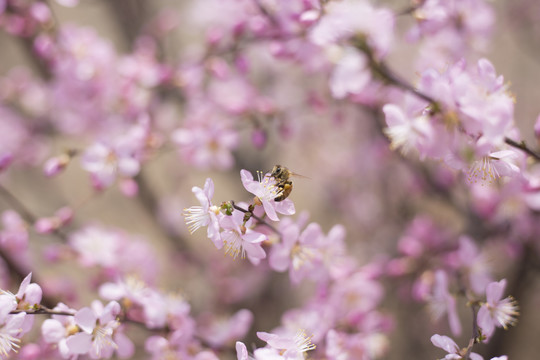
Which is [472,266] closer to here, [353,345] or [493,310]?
[493,310]

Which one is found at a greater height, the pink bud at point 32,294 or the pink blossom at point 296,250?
the pink blossom at point 296,250

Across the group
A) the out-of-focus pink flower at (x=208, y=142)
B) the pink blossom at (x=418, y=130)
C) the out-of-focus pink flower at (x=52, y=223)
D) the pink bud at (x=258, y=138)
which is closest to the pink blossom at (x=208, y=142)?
the out-of-focus pink flower at (x=208, y=142)

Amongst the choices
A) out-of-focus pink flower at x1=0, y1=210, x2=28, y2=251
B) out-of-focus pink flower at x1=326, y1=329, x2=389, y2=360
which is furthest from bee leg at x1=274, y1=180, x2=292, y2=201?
out-of-focus pink flower at x1=0, y1=210, x2=28, y2=251

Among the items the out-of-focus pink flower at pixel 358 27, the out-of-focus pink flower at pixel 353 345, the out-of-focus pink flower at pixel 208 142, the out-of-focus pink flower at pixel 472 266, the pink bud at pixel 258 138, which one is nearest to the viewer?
the out-of-focus pink flower at pixel 358 27

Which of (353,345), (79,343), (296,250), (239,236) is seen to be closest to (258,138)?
(296,250)

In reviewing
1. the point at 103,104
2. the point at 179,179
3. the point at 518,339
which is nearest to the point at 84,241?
the point at 103,104

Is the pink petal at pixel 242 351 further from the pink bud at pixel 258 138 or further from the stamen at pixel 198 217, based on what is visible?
the pink bud at pixel 258 138

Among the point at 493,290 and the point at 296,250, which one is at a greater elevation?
the point at 296,250

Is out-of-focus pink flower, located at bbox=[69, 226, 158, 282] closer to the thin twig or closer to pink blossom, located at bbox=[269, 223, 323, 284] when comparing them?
the thin twig
